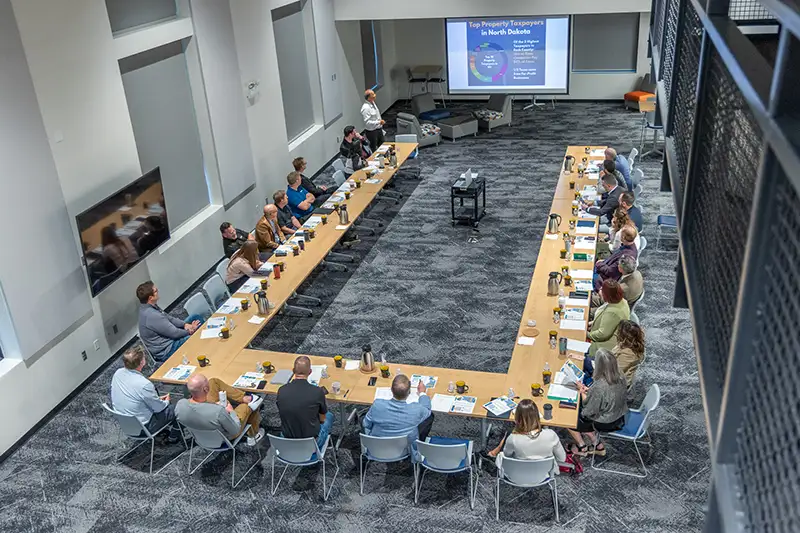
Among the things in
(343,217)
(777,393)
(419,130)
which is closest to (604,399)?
(777,393)

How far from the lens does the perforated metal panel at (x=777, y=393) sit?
50.2 inches

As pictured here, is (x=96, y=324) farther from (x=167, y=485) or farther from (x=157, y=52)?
(x=157, y=52)

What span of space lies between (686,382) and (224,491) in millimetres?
4647

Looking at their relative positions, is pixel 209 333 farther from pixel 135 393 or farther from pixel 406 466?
pixel 406 466

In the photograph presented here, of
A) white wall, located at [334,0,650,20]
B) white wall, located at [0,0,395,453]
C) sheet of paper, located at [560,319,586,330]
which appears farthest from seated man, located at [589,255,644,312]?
white wall, located at [334,0,650,20]

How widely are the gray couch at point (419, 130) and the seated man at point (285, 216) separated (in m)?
5.27

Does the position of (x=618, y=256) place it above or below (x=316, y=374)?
above

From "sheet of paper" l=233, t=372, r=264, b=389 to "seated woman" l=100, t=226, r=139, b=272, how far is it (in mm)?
2294

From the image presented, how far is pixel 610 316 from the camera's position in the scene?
704 cm

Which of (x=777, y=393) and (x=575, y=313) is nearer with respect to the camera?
(x=777, y=393)

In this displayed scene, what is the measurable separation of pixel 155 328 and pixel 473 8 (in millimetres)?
9274

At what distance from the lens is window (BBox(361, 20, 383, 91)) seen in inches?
690

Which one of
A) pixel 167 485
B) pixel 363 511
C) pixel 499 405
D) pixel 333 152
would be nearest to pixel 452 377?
pixel 499 405

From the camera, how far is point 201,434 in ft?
21.1
